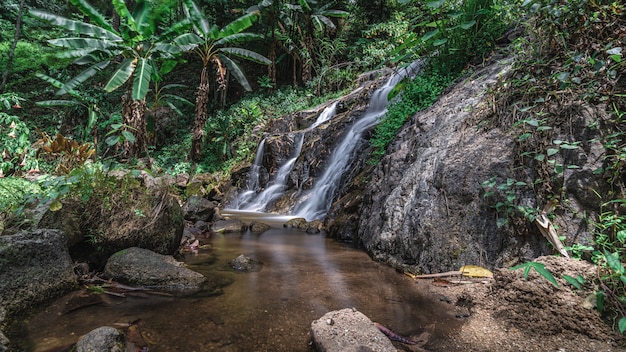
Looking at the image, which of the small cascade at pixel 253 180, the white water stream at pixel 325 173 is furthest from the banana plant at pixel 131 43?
the white water stream at pixel 325 173

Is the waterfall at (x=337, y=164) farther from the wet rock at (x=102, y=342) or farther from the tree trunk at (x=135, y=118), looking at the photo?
the tree trunk at (x=135, y=118)

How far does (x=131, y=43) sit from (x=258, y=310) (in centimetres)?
1052

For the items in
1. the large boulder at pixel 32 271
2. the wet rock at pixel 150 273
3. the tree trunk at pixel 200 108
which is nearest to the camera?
the large boulder at pixel 32 271

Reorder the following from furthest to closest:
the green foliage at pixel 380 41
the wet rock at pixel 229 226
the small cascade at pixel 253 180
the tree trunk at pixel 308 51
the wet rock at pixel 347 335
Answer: the tree trunk at pixel 308 51 → the green foliage at pixel 380 41 → the small cascade at pixel 253 180 → the wet rock at pixel 229 226 → the wet rock at pixel 347 335

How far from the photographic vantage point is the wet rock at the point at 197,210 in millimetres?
6599

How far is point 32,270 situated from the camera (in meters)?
2.38

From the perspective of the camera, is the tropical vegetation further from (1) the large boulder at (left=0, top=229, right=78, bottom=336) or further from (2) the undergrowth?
(1) the large boulder at (left=0, top=229, right=78, bottom=336)

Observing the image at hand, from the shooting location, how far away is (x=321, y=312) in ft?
7.96

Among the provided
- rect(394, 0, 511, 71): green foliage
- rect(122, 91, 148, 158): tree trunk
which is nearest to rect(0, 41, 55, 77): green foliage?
rect(122, 91, 148, 158): tree trunk

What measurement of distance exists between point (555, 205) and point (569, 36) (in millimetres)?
1683

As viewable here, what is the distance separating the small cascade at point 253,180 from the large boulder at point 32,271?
799 cm

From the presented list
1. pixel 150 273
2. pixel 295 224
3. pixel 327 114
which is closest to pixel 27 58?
pixel 327 114

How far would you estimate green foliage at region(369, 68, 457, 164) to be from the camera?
5355 millimetres

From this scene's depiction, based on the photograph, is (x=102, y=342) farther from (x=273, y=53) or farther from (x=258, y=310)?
(x=273, y=53)
